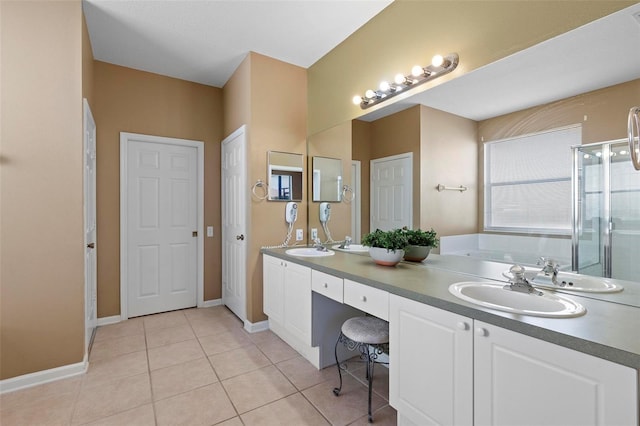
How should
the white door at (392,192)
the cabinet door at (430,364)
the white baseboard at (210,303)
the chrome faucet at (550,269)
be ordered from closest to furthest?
the cabinet door at (430,364) → the chrome faucet at (550,269) → the white door at (392,192) → the white baseboard at (210,303)

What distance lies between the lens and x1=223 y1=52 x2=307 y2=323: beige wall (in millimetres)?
3004

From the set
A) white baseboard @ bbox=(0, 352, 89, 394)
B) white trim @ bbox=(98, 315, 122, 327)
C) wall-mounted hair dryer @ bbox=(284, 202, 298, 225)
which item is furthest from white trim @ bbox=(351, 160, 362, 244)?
white trim @ bbox=(98, 315, 122, 327)

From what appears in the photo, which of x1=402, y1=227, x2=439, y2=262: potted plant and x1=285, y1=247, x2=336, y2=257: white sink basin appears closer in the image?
x1=402, y1=227, x2=439, y2=262: potted plant

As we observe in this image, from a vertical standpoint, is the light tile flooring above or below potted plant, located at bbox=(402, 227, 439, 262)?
below

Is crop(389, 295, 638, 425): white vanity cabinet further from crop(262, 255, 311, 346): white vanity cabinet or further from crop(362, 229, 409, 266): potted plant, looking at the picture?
crop(262, 255, 311, 346): white vanity cabinet

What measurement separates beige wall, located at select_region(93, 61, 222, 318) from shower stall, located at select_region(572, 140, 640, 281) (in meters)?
3.43

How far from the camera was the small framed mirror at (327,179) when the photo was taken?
284 centimetres

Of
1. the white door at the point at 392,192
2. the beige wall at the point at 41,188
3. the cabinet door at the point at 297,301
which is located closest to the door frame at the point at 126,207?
the beige wall at the point at 41,188

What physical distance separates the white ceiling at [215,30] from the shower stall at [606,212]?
1801 millimetres

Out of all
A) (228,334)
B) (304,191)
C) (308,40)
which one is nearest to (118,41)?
(308,40)

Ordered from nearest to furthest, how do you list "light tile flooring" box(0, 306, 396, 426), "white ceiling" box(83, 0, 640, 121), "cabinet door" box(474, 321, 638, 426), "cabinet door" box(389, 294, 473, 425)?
1. "cabinet door" box(474, 321, 638, 426)
2. "cabinet door" box(389, 294, 473, 425)
3. "white ceiling" box(83, 0, 640, 121)
4. "light tile flooring" box(0, 306, 396, 426)

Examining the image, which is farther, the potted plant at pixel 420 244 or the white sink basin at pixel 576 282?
the potted plant at pixel 420 244

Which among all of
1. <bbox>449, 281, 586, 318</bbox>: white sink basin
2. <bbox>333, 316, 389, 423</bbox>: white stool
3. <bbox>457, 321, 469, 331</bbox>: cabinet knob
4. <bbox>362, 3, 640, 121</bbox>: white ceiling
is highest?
<bbox>362, 3, 640, 121</bbox>: white ceiling

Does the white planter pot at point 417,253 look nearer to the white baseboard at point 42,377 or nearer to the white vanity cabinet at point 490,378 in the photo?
the white vanity cabinet at point 490,378
